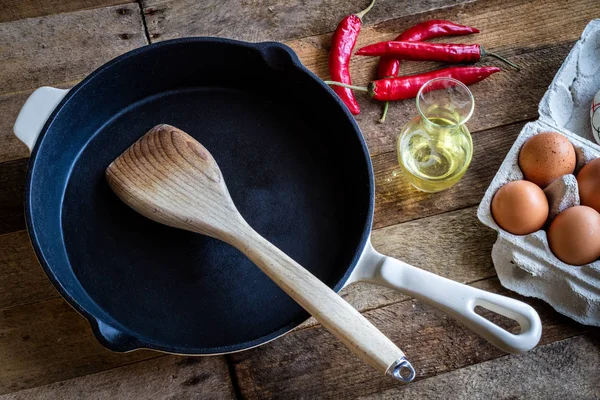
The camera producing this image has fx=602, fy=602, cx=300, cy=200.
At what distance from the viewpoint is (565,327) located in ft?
3.32

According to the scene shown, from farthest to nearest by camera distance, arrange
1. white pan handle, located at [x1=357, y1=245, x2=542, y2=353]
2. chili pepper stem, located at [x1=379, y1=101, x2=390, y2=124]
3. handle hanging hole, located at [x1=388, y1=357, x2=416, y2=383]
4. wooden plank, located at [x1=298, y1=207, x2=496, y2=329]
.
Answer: chili pepper stem, located at [x1=379, y1=101, x2=390, y2=124] < wooden plank, located at [x1=298, y1=207, x2=496, y2=329] < white pan handle, located at [x1=357, y1=245, x2=542, y2=353] < handle hanging hole, located at [x1=388, y1=357, x2=416, y2=383]

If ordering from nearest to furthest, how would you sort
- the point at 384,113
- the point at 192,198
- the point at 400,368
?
the point at 400,368 < the point at 192,198 < the point at 384,113

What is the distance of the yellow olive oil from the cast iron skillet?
14cm

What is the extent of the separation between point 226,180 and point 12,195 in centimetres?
40

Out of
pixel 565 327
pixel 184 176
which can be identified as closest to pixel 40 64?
pixel 184 176

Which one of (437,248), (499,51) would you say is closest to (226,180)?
(437,248)

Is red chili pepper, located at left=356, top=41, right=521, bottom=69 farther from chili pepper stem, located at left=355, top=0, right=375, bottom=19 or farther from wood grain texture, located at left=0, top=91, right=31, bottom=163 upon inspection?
wood grain texture, located at left=0, top=91, right=31, bottom=163

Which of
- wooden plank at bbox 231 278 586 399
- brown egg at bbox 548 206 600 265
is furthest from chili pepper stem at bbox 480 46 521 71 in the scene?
wooden plank at bbox 231 278 586 399

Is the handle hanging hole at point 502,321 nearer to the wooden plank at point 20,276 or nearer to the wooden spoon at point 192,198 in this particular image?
the wooden spoon at point 192,198

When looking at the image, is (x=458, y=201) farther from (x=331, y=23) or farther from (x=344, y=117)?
(x=331, y=23)

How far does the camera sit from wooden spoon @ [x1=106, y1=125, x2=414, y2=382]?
2.59ft

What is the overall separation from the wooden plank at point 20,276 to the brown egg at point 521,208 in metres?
0.76

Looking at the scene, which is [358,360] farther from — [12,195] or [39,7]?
[39,7]

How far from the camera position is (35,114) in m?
0.97
